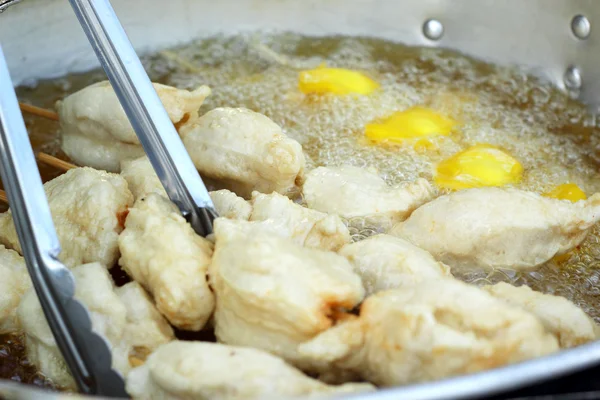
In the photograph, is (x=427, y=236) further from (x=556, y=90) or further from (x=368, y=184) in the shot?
(x=556, y=90)

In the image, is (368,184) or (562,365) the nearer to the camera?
(562,365)

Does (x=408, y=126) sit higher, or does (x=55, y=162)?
(x=55, y=162)

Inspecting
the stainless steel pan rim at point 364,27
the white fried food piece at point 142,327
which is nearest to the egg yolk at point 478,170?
the stainless steel pan rim at point 364,27

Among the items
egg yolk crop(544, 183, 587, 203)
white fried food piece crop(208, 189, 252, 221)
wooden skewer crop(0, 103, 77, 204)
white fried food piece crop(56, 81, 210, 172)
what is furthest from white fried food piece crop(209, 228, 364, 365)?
egg yolk crop(544, 183, 587, 203)

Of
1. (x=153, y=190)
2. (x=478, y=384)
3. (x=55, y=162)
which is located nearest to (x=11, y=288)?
(x=153, y=190)

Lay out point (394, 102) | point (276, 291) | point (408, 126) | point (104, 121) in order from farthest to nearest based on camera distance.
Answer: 1. point (394, 102)
2. point (408, 126)
3. point (104, 121)
4. point (276, 291)

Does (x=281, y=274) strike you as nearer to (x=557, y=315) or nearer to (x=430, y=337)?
(x=430, y=337)

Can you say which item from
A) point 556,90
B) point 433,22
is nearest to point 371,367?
point 556,90
